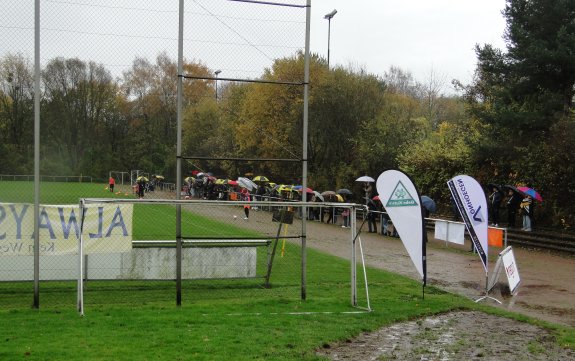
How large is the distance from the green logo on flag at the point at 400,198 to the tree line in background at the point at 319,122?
81.2 inches

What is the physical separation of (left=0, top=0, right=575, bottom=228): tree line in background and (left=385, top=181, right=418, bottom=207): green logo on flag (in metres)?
2.06

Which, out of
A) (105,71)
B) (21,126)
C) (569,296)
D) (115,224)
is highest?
(105,71)

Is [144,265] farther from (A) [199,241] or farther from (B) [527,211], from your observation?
(B) [527,211]

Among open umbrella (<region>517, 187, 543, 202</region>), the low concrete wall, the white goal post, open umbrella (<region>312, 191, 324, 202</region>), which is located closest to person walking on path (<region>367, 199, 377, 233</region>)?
open umbrella (<region>312, 191, 324, 202</region>)

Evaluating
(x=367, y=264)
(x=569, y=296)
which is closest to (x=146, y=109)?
(x=367, y=264)

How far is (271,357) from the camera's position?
7.34 meters

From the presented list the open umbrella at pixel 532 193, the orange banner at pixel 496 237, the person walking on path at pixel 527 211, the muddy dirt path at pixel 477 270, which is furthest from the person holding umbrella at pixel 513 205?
the orange banner at pixel 496 237

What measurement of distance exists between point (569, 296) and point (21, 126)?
11.3 meters

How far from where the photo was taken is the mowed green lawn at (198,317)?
7473mm

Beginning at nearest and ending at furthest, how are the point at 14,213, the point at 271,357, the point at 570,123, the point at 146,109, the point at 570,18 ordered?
the point at 271,357 < the point at 14,213 < the point at 146,109 < the point at 570,123 < the point at 570,18

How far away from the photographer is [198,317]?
366 inches

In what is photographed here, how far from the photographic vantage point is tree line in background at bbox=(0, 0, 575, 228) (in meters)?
11.0

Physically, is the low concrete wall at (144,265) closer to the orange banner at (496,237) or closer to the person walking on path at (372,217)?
the orange banner at (496,237)

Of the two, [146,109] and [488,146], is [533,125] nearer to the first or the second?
[488,146]
